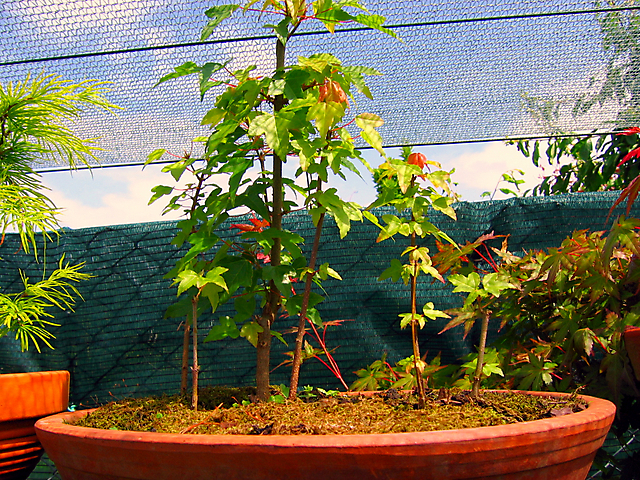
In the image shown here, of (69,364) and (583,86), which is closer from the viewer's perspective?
(69,364)

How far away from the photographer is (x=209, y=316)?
1721 mm

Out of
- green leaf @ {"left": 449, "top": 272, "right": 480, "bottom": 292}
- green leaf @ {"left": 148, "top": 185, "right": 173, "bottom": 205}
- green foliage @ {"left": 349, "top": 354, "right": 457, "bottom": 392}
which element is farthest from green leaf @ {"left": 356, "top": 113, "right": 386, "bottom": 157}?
green foliage @ {"left": 349, "top": 354, "right": 457, "bottom": 392}

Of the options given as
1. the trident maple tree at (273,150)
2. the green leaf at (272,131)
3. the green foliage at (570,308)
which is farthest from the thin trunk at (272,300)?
the green foliage at (570,308)

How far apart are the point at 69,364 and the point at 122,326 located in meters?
0.25

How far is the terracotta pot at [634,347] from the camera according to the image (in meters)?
1.07

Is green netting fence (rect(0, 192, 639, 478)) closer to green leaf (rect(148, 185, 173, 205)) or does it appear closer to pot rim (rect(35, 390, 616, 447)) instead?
green leaf (rect(148, 185, 173, 205))

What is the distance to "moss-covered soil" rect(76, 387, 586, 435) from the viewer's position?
772mm

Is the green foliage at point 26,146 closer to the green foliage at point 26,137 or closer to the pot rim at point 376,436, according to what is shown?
the green foliage at point 26,137

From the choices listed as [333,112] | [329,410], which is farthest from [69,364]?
[333,112]

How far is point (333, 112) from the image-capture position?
80 cm

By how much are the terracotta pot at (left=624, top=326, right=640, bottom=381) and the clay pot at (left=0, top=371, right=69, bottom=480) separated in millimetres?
1430

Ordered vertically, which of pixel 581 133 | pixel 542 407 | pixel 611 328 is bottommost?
pixel 542 407

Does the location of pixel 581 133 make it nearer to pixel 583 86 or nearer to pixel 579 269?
pixel 583 86

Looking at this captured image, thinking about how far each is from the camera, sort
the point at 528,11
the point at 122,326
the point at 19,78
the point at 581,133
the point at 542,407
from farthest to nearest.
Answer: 1. the point at 581,133
2. the point at 19,78
3. the point at 122,326
4. the point at 528,11
5. the point at 542,407
